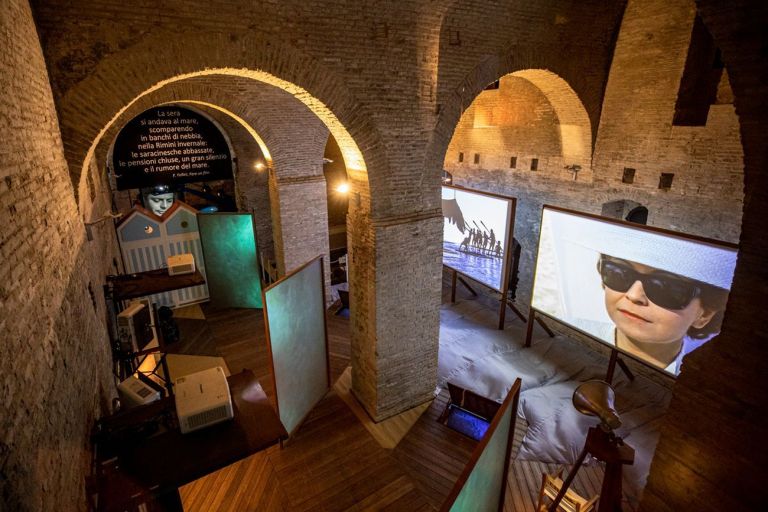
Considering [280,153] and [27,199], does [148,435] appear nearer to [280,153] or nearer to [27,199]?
[27,199]

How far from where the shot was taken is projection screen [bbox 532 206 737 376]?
4965 mm

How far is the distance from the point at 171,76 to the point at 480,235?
20.2ft

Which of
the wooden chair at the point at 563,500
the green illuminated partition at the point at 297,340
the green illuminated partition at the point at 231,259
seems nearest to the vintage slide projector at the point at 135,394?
the green illuminated partition at the point at 297,340

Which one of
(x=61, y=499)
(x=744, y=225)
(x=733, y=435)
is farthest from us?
(x=733, y=435)

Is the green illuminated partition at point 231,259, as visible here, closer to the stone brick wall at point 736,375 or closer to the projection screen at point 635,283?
the projection screen at point 635,283

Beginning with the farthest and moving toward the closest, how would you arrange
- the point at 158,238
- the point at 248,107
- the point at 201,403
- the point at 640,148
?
1. the point at 158,238
2. the point at 248,107
3. the point at 640,148
4. the point at 201,403

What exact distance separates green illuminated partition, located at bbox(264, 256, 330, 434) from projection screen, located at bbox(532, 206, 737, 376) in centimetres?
396

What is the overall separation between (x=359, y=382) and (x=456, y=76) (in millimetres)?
4616

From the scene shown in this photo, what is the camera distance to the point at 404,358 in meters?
5.98

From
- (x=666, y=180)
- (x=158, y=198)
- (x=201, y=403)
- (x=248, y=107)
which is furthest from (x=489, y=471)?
(x=158, y=198)

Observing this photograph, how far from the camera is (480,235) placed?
8.34m

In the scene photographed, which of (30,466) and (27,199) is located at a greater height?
(27,199)

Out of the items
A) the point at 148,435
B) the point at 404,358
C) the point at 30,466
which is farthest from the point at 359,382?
the point at 30,466

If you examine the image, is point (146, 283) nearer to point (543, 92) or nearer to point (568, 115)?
point (543, 92)
